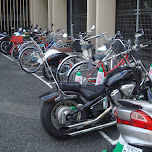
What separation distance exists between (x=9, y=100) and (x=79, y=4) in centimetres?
842

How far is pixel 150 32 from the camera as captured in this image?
26.0 feet

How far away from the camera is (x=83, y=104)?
363cm

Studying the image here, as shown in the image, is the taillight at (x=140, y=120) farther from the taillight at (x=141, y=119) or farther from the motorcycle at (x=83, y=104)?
the motorcycle at (x=83, y=104)

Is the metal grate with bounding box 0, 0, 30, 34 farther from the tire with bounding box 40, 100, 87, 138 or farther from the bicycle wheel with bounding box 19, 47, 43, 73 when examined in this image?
the tire with bounding box 40, 100, 87, 138

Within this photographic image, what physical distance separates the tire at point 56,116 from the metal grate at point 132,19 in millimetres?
3948

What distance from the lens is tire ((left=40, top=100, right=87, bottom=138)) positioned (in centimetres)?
354

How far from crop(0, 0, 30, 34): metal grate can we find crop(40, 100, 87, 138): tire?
48.1 feet

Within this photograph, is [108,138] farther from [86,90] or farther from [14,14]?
[14,14]

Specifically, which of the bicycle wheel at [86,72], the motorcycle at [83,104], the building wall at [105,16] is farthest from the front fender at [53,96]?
the building wall at [105,16]

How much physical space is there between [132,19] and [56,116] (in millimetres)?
6033

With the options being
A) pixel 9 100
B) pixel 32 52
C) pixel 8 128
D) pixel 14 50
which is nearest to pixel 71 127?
pixel 8 128

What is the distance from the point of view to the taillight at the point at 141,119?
6.32 feet

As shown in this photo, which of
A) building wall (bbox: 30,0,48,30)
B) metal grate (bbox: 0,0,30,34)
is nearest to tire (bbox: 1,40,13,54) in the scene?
building wall (bbox: 30,0,48,30)

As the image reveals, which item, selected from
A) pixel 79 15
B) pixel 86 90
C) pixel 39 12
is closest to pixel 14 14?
pixel 39 12
